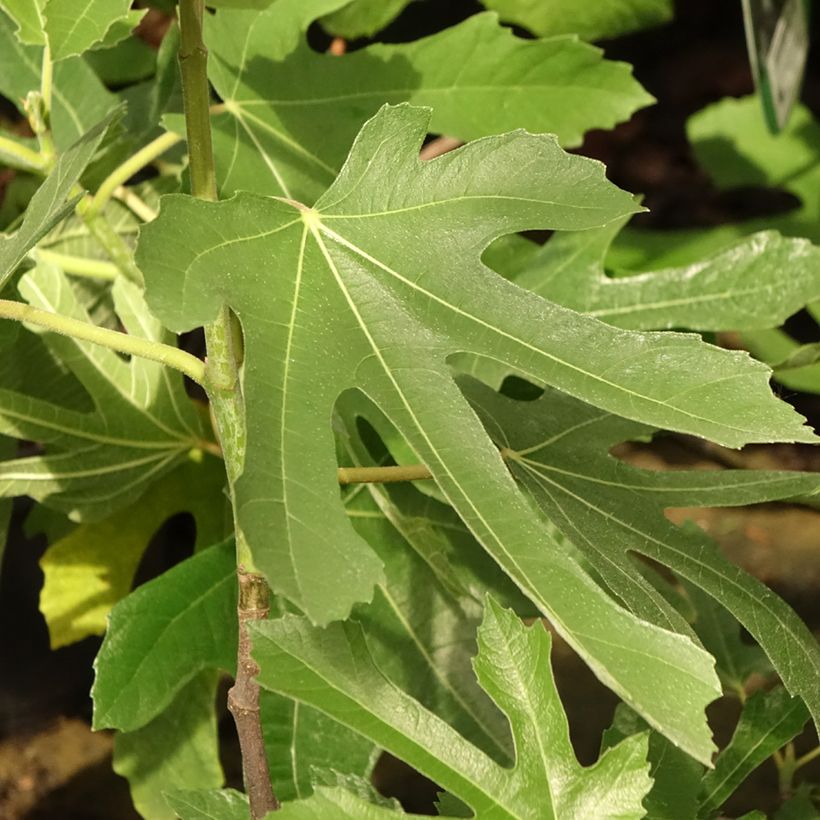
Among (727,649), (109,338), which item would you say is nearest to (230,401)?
(109,338)

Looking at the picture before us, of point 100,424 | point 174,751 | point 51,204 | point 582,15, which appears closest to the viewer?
point 51,204

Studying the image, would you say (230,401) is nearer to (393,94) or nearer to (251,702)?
(251,702)

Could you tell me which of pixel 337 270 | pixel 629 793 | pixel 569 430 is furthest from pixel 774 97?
pixel 629 793

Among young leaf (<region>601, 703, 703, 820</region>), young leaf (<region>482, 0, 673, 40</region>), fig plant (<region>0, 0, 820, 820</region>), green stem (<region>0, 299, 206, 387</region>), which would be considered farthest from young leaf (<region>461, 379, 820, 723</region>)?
young leaf (<region>482, 0, 673, 40</region>)

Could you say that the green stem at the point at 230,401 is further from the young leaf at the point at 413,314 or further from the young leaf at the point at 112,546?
the young leaf at the point at 112,546

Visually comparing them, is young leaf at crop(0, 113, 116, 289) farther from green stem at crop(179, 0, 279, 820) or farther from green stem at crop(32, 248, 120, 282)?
green stem at crop(32, 248, 120, 282)

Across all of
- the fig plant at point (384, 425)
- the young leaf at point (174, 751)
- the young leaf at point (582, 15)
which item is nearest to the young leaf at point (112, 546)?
the fig plant at point (384, 425)
